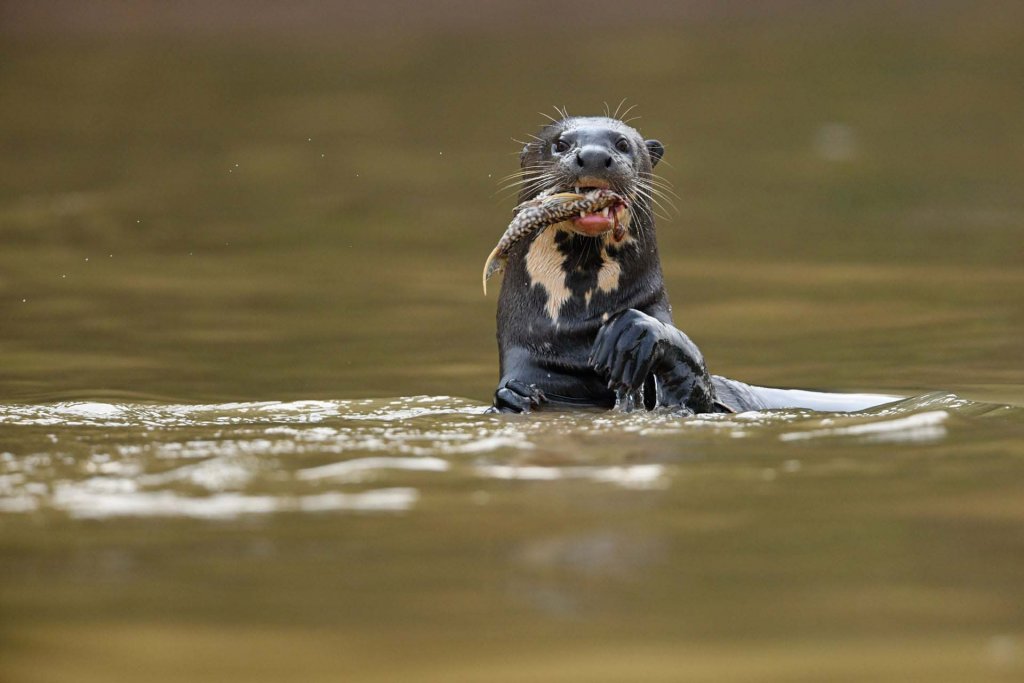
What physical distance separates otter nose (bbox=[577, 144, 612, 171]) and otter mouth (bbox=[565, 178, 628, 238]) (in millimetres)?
48

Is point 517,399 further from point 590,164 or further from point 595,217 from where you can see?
point 590,164

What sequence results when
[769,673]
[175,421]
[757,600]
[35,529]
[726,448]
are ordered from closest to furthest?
1. [769,673]
2. [757,600]
3. [35,529]
4. [726,448]
5. [175,421]

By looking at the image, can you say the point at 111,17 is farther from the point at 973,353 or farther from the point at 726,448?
the point at 726,448

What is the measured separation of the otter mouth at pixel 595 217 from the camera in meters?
5.88

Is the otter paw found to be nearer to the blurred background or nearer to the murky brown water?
the murky brown water

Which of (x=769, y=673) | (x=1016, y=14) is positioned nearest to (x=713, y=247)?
(x=769, y=673)

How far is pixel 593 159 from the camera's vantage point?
5.87 meters

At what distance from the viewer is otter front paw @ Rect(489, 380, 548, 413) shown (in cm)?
591

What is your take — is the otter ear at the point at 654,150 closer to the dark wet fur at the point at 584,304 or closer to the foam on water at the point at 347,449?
the dark wet fur at the point at 584,304

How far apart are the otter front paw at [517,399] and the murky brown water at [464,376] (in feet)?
0.81

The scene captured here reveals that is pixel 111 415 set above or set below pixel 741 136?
below

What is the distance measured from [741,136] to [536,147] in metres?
9.13

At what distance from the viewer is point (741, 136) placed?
50.0 feet

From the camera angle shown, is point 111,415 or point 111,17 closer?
point 111,415
